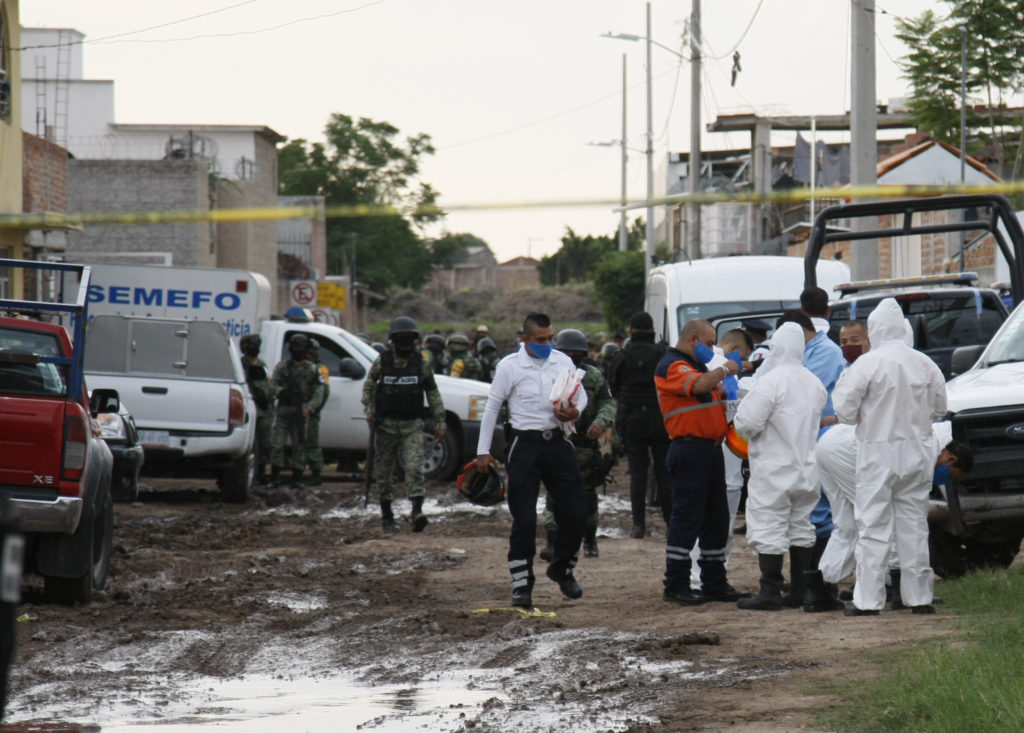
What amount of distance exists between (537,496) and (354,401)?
33.1 feet

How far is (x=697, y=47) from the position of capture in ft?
107

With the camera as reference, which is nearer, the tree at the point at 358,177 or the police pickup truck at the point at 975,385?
the police pickup truck at the point at 975,385

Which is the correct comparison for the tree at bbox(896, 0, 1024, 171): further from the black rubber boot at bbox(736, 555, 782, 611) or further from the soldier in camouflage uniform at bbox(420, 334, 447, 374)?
the black rubber boot at bbox(736, 555, 782, 611)

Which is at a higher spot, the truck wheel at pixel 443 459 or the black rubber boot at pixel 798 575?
the truck wheel at pixel 443 459

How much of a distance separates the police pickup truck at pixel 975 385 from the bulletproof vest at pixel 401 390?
3.54 m

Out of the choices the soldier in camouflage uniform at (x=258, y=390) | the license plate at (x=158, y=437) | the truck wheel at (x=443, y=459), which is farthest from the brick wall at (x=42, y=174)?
the truck wheel at (x=443, y=459)

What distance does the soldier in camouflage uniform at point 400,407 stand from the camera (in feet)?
47.5

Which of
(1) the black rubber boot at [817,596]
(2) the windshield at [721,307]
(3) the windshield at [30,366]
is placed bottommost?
(1) the black rubber boot at [817,596]

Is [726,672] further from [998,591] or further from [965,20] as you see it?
[965,20]

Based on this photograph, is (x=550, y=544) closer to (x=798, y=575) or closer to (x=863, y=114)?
(x=798, y=575)

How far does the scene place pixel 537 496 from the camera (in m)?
10.0

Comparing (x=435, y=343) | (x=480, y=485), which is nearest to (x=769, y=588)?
(x=480, y=485)

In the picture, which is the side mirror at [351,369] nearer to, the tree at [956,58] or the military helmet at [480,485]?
the military helmet at [480,485]

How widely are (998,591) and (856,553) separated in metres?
0.95
